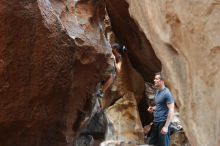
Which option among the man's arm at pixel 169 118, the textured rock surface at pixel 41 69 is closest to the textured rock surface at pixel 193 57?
the textured rock surface at pixel 41 69

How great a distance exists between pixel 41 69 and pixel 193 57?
80.9 inches

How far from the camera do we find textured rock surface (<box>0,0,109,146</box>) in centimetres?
420

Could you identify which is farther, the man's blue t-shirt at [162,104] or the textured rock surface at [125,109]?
the textured rock surface at [125,109]

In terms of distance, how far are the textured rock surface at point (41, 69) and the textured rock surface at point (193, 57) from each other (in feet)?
4.86

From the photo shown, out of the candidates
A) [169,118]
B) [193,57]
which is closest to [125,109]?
[169,118]

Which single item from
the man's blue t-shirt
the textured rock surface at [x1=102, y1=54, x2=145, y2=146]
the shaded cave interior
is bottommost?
the man's blue t-shirt

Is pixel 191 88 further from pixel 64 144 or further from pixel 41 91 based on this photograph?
pixel 64 144

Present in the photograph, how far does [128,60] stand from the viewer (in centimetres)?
915

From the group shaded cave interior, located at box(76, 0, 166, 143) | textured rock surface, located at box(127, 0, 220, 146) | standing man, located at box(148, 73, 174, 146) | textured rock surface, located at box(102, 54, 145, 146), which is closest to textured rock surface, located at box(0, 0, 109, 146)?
standing man, located at box(148, 73, 174, 146)

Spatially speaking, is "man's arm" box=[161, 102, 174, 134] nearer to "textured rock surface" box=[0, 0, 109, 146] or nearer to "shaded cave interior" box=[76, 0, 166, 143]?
"textured rock surface" box=[0, 0, 109, 146]

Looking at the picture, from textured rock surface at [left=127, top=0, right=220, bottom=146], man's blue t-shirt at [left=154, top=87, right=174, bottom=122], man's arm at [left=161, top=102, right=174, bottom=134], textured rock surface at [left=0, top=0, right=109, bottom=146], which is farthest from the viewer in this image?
man's blue t-shirt at [left=154, top=87, right=174, bottom=122]

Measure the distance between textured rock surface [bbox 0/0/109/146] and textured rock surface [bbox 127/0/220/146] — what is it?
1.48 meters

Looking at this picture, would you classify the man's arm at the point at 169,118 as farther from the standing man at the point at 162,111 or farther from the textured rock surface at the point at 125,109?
the textured rock surface at the point at 125,109

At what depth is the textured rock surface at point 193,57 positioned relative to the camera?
245 cm
